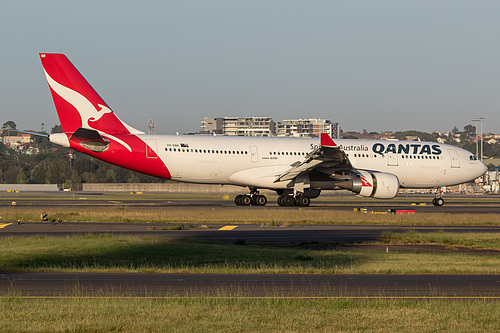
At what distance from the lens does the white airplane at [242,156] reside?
3788 cm

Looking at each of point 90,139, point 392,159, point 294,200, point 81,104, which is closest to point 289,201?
point 294,200

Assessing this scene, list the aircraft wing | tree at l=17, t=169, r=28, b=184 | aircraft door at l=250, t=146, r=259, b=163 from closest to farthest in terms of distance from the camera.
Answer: the aircraft wing → aircraft door at l=250, t=146, r=259, b=163 → tree at l=17, t=169, r=28, b=184

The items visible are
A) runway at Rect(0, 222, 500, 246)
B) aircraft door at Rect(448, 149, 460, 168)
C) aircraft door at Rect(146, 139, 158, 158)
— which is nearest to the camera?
runway at Rect(0, 222, 500, 246)

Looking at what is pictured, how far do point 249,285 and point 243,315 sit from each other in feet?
11.4

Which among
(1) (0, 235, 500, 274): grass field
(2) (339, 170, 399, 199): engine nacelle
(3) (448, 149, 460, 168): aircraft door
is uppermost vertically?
(3) (448, 149, 460, 168): aircraft door

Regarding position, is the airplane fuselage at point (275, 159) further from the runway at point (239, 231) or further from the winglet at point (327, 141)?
the runway at point (239, 231)

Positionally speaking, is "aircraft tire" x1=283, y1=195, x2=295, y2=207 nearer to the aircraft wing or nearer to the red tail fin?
the aircraft wing

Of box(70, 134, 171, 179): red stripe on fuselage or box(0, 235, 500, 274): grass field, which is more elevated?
box(70, 134, 171, 179): red stripe on fuselage

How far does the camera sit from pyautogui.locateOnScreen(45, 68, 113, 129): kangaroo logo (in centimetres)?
3797

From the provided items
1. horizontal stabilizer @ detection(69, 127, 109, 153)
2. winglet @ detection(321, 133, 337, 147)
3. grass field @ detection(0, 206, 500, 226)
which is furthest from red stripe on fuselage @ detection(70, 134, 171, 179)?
winglet @ detection(321, 133, 337, 147)

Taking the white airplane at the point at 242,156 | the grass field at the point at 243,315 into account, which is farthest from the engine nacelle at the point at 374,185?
the grass field at the point at 243,315

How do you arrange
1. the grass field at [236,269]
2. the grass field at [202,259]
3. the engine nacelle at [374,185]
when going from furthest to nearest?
the engine nacelle at [374,185], the grass field at [202,259], the grass field at [236,269]

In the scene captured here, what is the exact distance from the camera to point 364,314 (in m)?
10.8

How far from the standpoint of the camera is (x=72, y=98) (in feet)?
125
